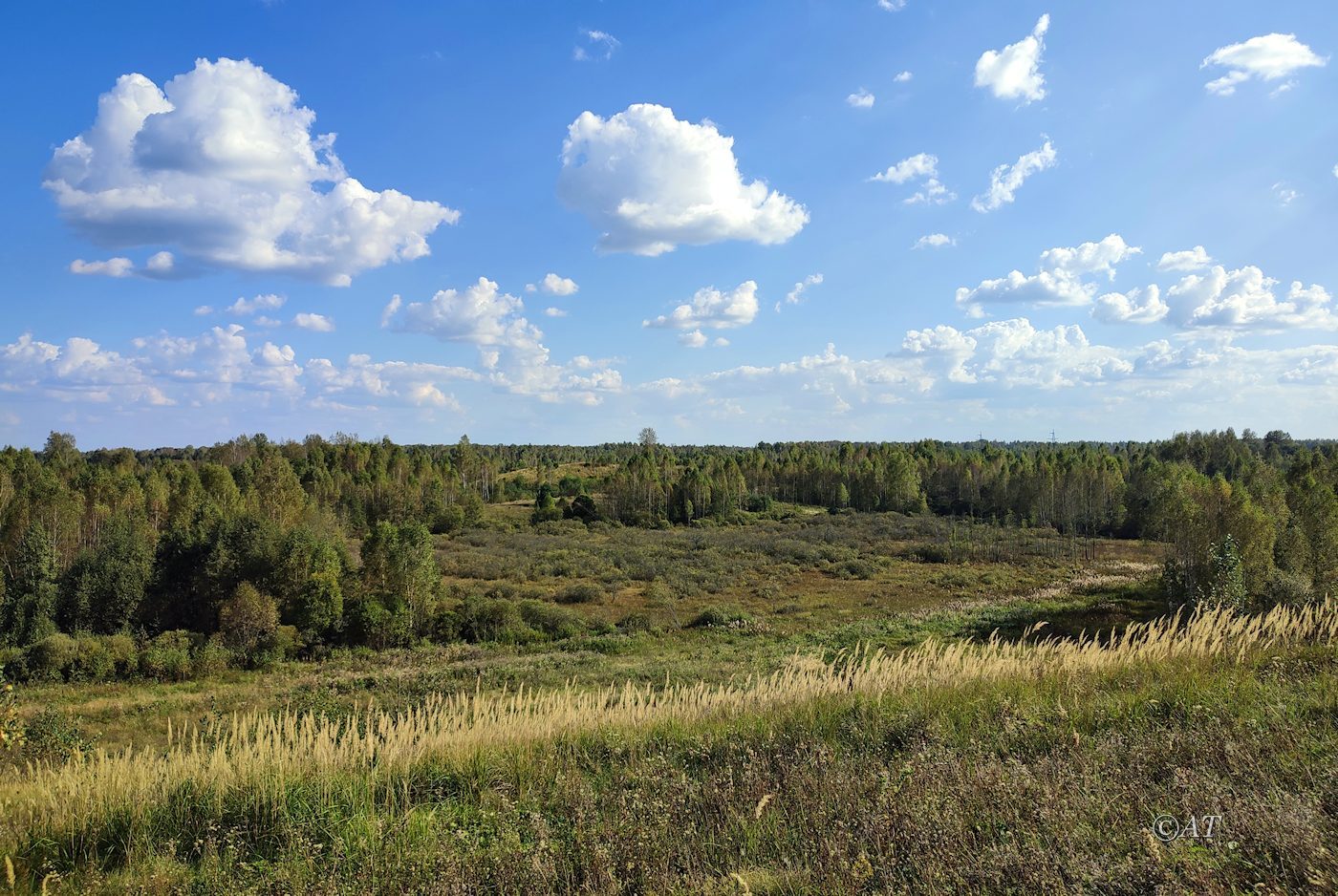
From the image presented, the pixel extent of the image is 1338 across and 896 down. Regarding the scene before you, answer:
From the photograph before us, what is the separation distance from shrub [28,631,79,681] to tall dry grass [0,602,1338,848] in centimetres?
2873

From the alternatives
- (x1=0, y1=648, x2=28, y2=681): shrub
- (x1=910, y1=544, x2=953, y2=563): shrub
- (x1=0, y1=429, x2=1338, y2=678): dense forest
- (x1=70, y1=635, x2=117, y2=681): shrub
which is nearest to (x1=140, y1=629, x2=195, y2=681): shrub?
(x1=0, y1=429, x2=1338, y2=678): dense forest

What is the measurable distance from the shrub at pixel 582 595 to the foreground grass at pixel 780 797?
35.8 m

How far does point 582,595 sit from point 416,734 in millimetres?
36272

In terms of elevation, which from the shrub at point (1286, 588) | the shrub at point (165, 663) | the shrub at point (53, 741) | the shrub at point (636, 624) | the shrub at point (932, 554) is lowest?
the shrub at point (165, 663)

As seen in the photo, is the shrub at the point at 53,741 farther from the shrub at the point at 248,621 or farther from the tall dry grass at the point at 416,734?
the shrub at the point at 248,621

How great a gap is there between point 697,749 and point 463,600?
34222 millimetres

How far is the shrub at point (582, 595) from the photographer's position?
4222 cm

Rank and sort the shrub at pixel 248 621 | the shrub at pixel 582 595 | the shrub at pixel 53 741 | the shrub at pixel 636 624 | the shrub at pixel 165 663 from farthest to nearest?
the shrub at pixel 582 595 < the shrub at pixel 636 624 < the shrub at pixel 248 621 < the shrub at pixel 165 663 < the shrub at pixel 53 741

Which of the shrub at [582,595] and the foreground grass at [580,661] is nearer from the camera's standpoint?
the foreground grass at [580,661]

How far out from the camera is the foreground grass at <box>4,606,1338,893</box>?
3180 millimetres

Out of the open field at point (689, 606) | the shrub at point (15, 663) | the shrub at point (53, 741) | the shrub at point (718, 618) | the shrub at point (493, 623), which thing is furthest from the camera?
the shrub at point (718, 618)

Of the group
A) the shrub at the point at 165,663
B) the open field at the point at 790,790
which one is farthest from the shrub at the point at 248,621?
the open field at the point at 790,790

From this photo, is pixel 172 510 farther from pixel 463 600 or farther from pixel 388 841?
pixel 388 841

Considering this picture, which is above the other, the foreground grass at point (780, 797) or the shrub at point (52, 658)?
the foreground grass at point (780, 797)
